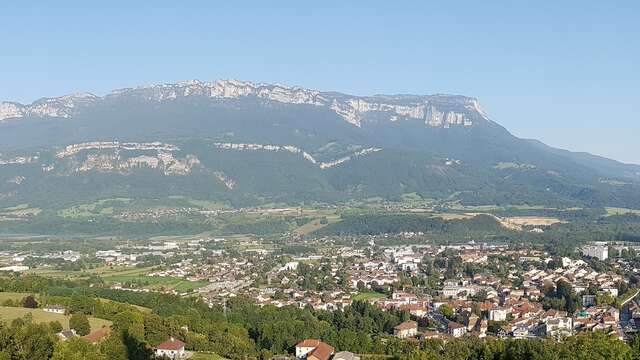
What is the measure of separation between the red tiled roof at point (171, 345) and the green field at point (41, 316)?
395 centimetres

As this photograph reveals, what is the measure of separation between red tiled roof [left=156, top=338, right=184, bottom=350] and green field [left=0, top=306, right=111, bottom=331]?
3950 millimetres

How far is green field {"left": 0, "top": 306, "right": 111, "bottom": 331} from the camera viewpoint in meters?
40.5

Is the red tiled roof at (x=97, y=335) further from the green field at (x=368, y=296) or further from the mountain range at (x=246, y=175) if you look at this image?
the mountain range at (x=246, y=175)

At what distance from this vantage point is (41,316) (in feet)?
137

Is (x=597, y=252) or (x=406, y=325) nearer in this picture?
(x=406, y=325)

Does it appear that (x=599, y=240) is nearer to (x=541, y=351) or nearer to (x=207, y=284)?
(x=207, y=284)

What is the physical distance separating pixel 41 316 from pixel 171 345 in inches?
295

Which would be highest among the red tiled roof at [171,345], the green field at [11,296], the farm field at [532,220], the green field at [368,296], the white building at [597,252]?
the white building at [597,252]

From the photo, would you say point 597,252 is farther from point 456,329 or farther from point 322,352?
point 322,352

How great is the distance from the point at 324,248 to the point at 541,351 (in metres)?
58.1

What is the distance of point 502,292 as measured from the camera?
6209 centimetres

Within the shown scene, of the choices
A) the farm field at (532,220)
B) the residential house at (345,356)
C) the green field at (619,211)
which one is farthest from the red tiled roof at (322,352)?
the green field at (619,211)

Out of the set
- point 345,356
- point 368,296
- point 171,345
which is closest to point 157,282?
point 368,296

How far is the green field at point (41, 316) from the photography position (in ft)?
133
